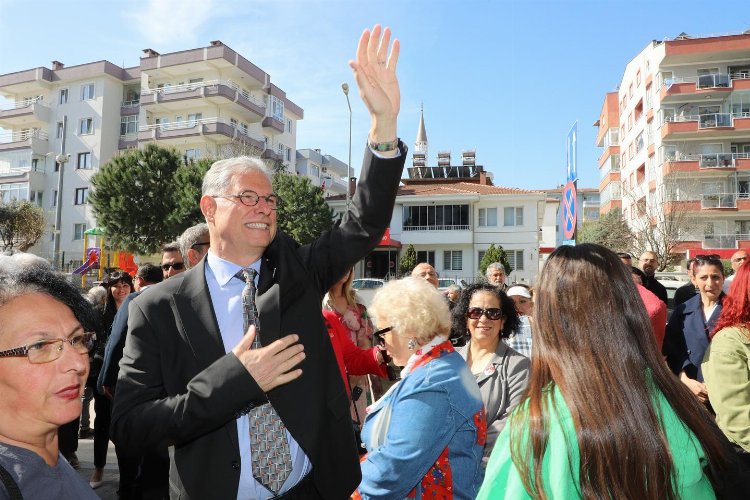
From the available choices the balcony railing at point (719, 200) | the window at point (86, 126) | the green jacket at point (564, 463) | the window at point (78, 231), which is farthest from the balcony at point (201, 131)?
the green jacket at point (564, 463)

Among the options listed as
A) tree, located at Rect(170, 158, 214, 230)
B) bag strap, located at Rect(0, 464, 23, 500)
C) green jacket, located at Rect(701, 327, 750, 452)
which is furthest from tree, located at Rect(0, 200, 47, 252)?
green jacket, located at Rect(701, 327, 750, 452)

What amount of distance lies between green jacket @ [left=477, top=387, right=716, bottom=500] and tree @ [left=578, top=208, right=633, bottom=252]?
37.2 metres

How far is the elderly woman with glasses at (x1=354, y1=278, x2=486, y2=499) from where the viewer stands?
8.21 feet

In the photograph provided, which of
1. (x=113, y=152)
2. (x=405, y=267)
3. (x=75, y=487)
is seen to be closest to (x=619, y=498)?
(x=75, y=487)

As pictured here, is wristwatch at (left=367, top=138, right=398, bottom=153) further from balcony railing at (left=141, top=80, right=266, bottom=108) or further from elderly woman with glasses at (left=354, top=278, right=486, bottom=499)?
balcony railing at (left=141, top=80, right=266, bottom=108)

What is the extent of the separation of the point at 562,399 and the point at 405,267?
3370cm

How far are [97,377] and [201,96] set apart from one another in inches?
1494

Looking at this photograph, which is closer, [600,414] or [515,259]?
[600,414]

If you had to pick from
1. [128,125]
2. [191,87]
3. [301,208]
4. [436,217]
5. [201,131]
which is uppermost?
[191,87]

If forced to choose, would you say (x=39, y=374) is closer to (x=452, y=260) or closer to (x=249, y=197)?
(x=249, y=197)

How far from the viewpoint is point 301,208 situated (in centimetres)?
3425

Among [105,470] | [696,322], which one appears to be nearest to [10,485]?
[105,470]

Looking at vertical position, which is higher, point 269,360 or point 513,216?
point 513,216

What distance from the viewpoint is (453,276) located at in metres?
38.9
